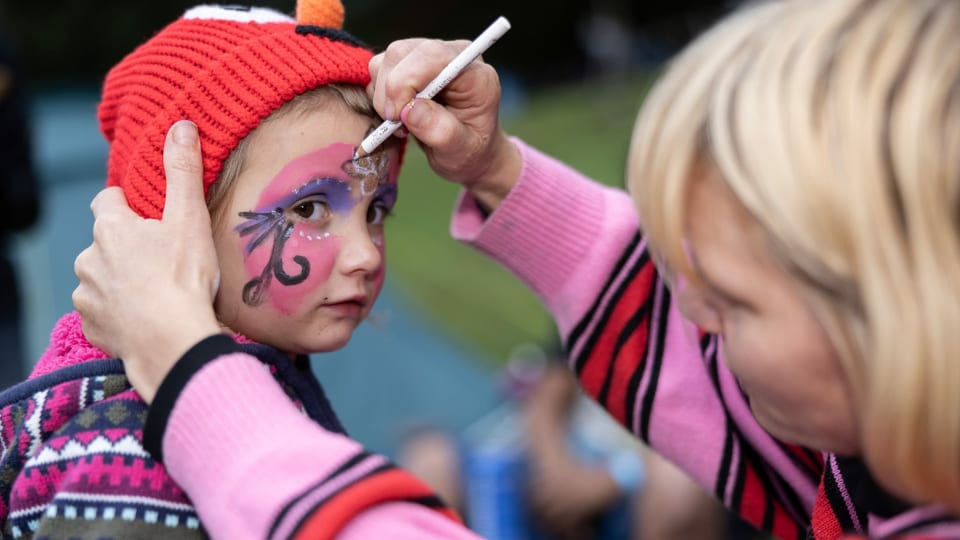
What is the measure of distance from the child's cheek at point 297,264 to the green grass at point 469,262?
3.03 meters

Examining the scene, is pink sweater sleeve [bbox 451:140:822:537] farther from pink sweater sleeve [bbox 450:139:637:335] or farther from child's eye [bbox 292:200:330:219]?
child's eye [bbox 292:200:330:219]

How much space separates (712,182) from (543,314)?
3.75 meters

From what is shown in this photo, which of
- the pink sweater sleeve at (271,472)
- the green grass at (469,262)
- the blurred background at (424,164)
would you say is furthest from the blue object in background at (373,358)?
the pink sweater sleeve at (271,472)

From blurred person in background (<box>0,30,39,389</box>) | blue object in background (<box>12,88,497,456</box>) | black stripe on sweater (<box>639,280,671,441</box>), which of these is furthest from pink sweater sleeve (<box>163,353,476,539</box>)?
blue object in background (<box>12,88,497,456</box>)

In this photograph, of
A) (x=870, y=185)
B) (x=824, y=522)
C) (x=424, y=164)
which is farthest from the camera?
(x=424, y=164)

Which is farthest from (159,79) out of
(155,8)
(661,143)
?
(155,8)

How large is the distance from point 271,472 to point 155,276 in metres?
0.21

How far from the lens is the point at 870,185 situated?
0.72 meters

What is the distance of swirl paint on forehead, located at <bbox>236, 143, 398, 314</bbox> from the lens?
1029 mm

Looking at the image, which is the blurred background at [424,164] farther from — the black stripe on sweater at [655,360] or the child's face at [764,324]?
the child's face at [764,324]

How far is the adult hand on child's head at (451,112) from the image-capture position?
3.40 ft

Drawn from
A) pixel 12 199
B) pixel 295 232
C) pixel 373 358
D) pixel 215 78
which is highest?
pixel 215 78

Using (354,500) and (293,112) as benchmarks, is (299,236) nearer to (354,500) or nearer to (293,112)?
(293,112)

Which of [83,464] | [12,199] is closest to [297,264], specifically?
[83,464]
